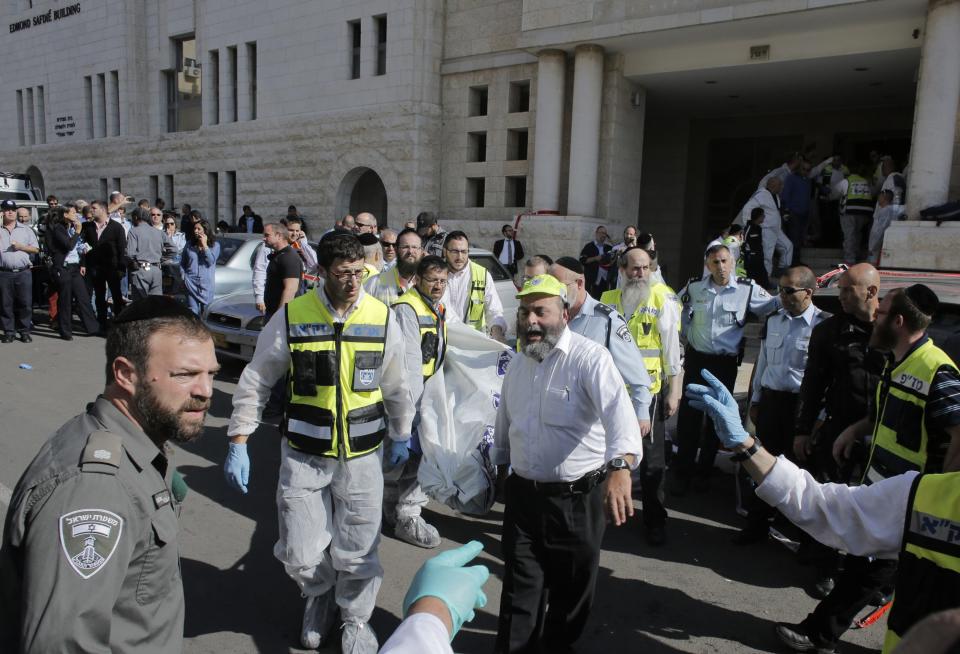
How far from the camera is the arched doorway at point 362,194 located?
19672 millimetres

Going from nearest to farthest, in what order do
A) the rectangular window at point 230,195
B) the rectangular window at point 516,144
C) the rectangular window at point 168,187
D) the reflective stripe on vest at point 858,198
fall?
the reflective stripe on vest at point 858,198 → the rectangular window at point 516,144 → the rectangular window at point 230,195 → the rectangular window at point 168,187

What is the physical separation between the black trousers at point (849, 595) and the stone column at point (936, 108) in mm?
10284

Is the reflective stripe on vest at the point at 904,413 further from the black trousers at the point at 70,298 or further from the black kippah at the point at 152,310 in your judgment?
the black trousers at the point at 70,298

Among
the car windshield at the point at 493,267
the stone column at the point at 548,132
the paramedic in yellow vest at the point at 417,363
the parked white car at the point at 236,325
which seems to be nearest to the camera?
the paramedic in yellow vest at the point at 417,363

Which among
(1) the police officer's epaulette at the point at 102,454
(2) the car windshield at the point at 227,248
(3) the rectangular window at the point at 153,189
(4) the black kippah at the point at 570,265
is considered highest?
(3) the rectangular window at the point at 153,189

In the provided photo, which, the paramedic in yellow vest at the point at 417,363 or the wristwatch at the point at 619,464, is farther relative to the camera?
the paramedic in yellow vest at the point at 417,363

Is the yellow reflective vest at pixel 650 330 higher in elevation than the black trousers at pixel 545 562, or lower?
higher

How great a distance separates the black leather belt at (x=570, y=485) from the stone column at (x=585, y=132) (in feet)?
40.8

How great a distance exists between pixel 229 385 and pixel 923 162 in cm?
1156

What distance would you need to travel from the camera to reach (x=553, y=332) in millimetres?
3297

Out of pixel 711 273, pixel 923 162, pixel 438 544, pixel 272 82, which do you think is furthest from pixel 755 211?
pixel 272 82

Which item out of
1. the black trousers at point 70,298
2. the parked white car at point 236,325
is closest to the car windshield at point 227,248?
the parked white car at point 236,325

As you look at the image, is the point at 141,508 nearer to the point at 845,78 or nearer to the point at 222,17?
the point at 845,78

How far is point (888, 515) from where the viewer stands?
2.16 m
